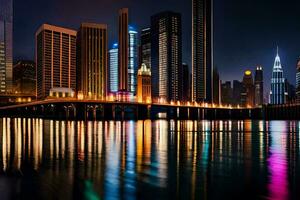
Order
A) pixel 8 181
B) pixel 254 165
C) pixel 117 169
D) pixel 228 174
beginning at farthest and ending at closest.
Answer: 1. pixel 254 165
2. pixel 117 169
3. pixel 228 174
4. pixel 8 181

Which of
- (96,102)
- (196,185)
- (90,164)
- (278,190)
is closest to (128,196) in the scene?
(196,185)

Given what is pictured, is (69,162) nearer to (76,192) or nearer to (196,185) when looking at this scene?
(76,192)

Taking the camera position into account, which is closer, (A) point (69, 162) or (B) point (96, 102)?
(A) point (69, 162)

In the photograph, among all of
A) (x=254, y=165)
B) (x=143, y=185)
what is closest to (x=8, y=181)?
(x=143, y=185)

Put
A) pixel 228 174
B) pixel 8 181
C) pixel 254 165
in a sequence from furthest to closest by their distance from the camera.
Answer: pixel 254 165
pixel 228 174
pixel 8 181

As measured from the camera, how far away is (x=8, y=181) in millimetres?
15328

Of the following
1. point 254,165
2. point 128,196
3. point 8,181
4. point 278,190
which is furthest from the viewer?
point 254,165

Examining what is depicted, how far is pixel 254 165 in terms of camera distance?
20.1 metres

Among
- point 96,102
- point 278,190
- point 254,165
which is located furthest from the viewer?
point 96,102

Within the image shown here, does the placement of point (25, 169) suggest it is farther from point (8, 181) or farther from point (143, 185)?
point (143, 185)

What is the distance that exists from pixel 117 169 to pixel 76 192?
5428mm

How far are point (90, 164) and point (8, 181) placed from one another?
5673 millimetres

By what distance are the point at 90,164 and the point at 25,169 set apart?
3613 millimetres

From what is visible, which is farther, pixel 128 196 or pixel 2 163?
pixel 2 163
